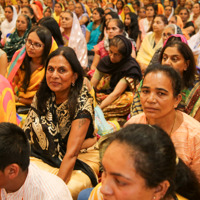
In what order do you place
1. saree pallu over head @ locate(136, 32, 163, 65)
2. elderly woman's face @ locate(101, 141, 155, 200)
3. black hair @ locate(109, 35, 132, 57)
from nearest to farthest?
elderly woman's face @ locate(101, 141, 155, 200) → black hair @ locate(109, 35, 132, 57) → saree pallu over head @ locate(136, 32, 163, 65)

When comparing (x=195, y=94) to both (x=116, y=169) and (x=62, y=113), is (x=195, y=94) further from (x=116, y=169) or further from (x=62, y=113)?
(x=116, y=169)

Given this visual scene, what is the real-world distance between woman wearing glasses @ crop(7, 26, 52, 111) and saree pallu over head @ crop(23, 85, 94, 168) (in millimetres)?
854

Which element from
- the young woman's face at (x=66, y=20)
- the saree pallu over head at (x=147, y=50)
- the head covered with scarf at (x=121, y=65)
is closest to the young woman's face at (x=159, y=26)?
the saree pallu over head at (x=147, y=50)

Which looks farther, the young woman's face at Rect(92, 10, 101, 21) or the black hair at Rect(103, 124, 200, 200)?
the young woman's face at Rect(92, 10, 101, 21)

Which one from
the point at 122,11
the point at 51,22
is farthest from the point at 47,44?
the point at 122,11

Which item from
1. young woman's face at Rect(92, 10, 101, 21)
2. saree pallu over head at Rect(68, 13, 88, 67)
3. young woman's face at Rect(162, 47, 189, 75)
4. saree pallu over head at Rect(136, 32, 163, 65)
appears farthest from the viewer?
young woman's face at Rect(92, 10, 101, 21)

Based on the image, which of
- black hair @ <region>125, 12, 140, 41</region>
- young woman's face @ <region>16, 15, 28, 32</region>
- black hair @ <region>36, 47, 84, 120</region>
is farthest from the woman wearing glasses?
black hair @ <region>125, 12, 140, 41</region>

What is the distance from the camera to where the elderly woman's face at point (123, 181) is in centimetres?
92

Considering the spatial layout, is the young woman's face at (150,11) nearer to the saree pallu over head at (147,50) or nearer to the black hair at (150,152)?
the saree pallu over head at (147,50)

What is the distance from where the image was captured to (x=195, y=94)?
236cm

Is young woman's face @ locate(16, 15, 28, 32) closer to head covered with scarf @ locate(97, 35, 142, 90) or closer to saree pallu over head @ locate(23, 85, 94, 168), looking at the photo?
head covered with scarf @ locate(97, 35, 142, 90)

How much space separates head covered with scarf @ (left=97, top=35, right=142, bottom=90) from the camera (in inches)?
119

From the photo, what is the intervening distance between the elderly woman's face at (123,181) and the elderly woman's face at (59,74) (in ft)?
3.25

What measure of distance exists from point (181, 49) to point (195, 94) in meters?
0.35
